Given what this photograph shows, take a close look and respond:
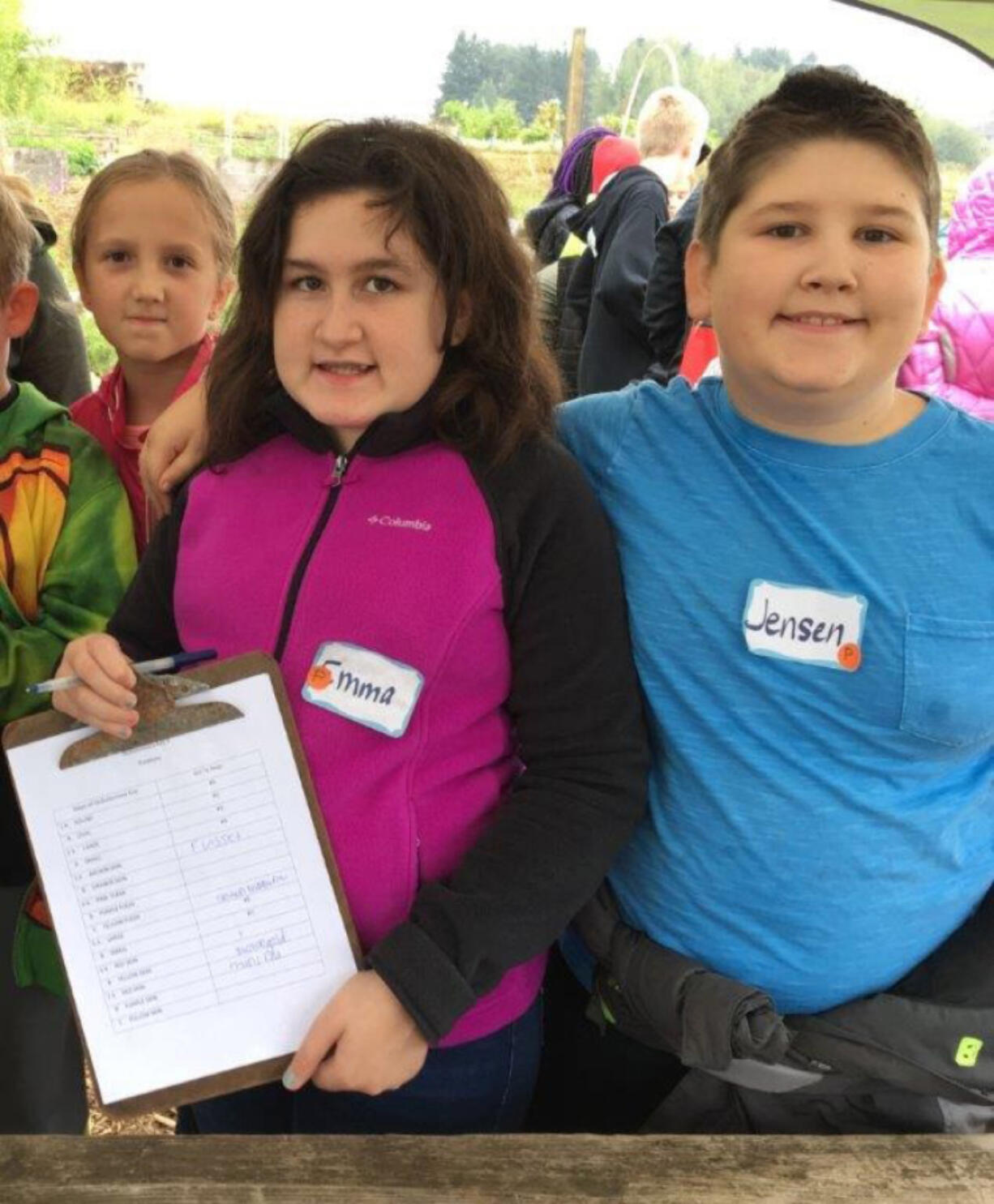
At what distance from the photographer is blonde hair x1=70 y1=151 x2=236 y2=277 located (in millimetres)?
1615

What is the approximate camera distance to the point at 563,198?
4547mm

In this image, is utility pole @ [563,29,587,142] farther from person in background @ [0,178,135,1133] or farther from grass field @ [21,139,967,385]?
person in background @ [0,178,135,1133]

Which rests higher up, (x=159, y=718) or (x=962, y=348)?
(x=962, y=348)

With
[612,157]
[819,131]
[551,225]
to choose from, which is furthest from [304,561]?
[551,225]

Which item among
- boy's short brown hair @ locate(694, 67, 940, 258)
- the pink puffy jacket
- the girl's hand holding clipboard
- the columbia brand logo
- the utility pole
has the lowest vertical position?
the girl's hand holding clipboard

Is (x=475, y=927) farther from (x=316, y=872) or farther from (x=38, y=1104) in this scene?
(x=38, y=1104)

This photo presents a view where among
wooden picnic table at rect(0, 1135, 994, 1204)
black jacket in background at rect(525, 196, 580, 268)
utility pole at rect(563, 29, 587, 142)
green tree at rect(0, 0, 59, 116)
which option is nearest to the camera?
wooden picnic table at rect(0, 1135, 994, 1204)

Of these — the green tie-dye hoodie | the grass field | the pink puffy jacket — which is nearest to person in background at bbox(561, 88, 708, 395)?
the grass field

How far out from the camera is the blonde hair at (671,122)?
4.02 m

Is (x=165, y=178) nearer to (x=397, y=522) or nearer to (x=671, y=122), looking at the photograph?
(x=397, y=522)

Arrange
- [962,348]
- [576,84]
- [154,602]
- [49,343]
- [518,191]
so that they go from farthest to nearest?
[576,84]
[518,191]
[962,348]
[49,343]
[154,602]

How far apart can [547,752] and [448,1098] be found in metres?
0.38

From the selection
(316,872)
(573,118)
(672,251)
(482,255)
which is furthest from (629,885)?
(573,118)

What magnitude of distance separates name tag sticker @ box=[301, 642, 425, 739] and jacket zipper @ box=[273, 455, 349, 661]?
44mm
